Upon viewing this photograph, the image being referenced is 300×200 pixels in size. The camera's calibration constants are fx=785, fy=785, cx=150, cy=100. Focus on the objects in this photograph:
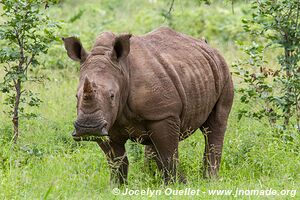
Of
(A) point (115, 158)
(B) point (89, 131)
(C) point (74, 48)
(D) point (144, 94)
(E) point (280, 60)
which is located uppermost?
(C) point (74, 48)

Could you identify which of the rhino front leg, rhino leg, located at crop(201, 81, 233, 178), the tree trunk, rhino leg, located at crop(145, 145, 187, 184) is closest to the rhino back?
rhino leg, located at crop(201, 81, 233, 178)

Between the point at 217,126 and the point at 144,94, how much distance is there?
1742 millimetres

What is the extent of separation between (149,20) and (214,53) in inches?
348

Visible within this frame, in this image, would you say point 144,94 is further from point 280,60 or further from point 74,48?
point 280,60

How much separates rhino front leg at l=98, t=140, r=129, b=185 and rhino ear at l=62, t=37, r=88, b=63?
97 centimetres

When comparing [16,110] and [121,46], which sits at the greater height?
[121,46]

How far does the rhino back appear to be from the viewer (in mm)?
8047

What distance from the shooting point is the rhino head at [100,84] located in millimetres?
7293

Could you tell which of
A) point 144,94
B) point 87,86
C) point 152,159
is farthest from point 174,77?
point 87,86

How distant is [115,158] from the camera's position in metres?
8.31

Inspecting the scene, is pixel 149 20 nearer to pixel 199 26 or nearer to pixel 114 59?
pixel 199 26

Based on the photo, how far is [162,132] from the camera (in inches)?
321

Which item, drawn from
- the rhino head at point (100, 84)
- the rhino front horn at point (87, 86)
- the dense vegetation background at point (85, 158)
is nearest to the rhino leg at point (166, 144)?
the dense vegetation background at point (85, 158)

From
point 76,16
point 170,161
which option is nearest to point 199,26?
point 76,16
